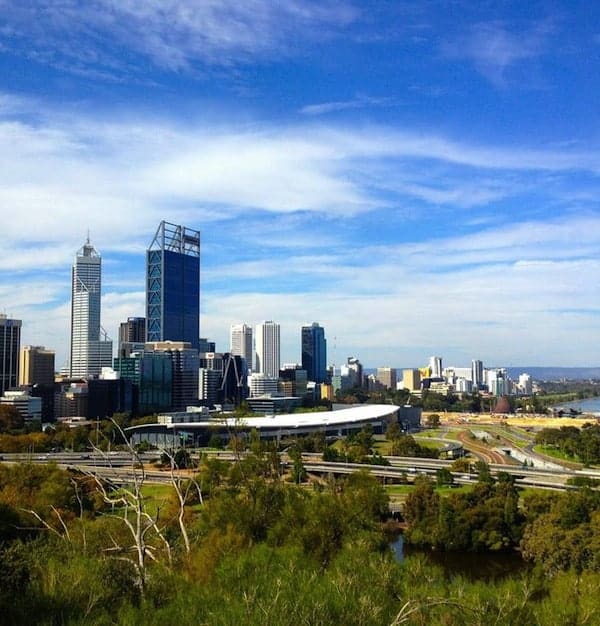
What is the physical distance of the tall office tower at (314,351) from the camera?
128 m

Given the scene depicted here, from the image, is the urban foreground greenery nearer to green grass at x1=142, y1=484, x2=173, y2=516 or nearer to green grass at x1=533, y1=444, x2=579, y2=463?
green grass at x1=142, y1=484, x2=173, y2=516

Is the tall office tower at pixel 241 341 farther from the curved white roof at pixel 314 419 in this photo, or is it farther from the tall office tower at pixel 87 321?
the curved white roof at pixel 314 419

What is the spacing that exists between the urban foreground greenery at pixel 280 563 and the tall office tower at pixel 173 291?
78147mm

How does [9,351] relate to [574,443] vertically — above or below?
above

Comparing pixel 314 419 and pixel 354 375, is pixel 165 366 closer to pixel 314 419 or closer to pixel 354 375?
pixel 314 419

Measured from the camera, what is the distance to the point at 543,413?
3686 inches

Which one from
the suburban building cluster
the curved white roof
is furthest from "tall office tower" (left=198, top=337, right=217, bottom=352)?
the curved white roof

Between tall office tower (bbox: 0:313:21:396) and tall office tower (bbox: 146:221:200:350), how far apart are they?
26.9 meters

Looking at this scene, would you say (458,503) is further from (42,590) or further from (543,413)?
(543,413)

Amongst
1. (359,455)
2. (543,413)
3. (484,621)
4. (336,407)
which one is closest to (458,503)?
(359,455)

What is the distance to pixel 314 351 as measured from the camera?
129 m

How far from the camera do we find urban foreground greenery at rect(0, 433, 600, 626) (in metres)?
6.15

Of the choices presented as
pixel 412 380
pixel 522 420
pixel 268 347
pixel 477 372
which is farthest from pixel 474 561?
pixel 477 372

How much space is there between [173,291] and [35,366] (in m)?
25.8
